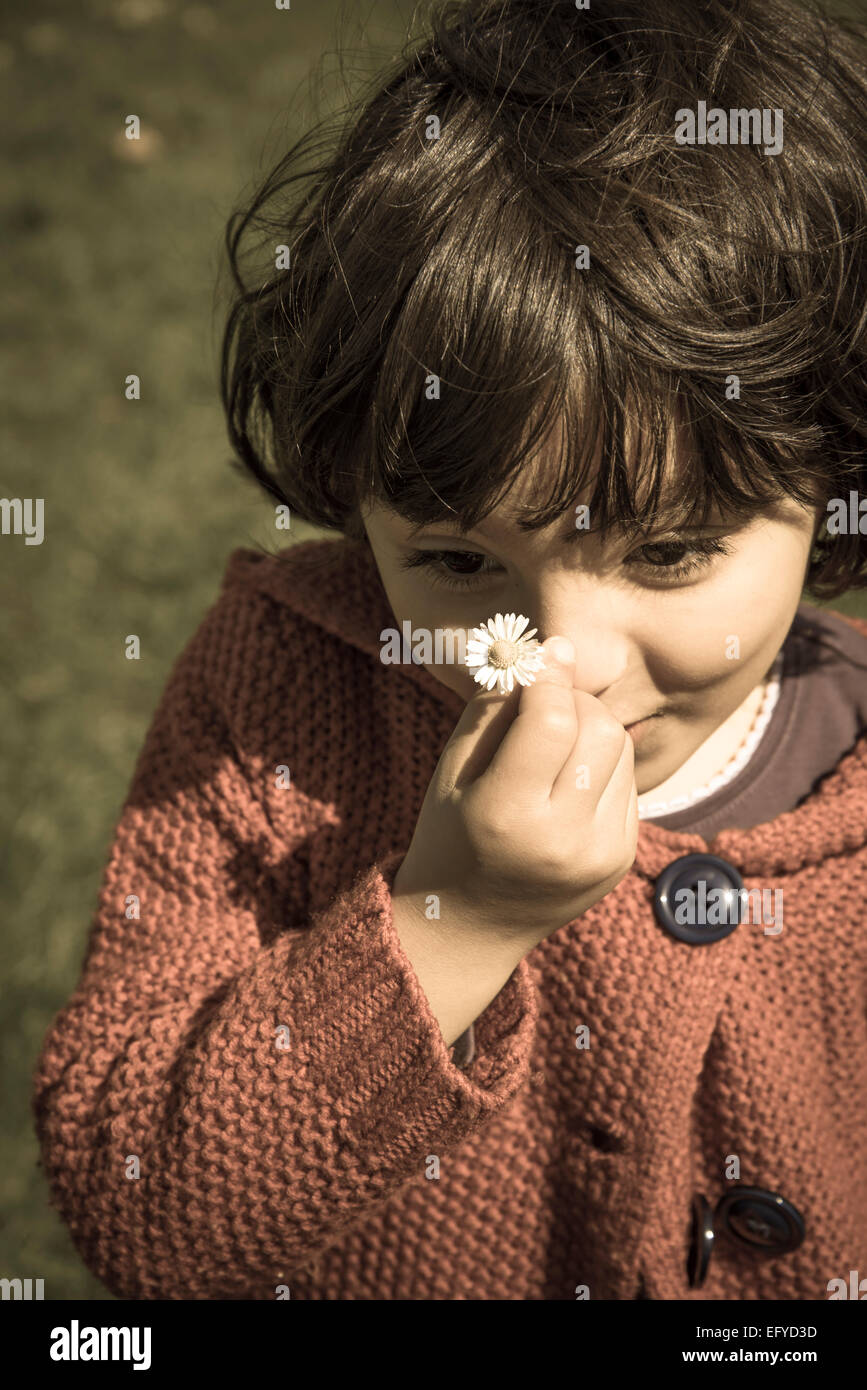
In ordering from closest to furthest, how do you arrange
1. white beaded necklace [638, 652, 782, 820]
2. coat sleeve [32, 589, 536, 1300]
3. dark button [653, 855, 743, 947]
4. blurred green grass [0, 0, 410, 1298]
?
coat sleeve [32, 589, 536, 1300] → dark button [653, 855, 743, 947] → white beaded necklace [638, 652, 782, 820] → blurred green grass [0, 0, 410, 1298]

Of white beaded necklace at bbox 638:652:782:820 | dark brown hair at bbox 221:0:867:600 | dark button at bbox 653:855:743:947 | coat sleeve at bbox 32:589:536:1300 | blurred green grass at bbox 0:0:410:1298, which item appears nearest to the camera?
dark brown hair at bbox 221:0:867:600

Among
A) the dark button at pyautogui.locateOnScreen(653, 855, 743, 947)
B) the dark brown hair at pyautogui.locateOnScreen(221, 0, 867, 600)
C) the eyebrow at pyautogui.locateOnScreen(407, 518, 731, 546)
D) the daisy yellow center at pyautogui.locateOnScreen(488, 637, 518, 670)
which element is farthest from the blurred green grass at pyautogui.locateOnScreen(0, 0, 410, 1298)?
the dark button at pyautogui.locateOnScreen(653, 855, 743, 947)

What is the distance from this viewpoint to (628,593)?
1.03 m

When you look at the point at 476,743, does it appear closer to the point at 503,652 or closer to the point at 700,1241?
the point at 503,652

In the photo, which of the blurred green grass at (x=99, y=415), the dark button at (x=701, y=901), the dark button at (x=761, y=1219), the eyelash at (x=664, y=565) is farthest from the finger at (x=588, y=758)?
the blurred green grass at (x=99, y=415)

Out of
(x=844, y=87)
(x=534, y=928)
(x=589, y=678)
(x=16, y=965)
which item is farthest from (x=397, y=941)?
(x=16, y=965)

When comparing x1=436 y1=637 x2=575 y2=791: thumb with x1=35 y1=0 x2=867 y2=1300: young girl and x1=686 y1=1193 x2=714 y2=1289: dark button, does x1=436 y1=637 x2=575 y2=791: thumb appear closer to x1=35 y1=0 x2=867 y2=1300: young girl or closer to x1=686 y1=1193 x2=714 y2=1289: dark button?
x1=35 y1=0 x2=867 y2=1300: young girl

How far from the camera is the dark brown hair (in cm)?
96

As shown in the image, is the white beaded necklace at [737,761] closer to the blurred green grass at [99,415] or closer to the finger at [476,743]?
the finger at [476,743]

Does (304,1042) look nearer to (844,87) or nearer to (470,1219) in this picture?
(470,1219)

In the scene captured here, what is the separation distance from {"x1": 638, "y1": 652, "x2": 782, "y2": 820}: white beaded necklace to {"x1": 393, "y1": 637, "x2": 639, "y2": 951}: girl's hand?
9.1 inches

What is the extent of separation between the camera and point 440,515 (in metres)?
1.01

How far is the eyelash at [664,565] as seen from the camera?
103 centimetres

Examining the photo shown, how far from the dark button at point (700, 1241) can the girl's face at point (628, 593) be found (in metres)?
0.47
